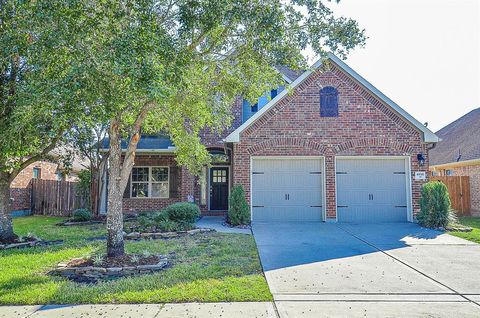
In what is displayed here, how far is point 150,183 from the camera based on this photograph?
15.9m

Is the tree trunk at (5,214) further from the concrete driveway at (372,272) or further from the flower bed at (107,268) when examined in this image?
the concrete driveway at (372,272)

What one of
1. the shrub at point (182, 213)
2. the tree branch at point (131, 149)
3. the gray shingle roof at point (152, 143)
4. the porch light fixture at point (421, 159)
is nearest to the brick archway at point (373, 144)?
the porch light fixture at point (421, 159)

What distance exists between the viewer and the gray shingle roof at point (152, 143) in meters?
15.2

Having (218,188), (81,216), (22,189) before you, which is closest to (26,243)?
(81,216)

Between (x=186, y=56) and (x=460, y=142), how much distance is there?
17.8 m

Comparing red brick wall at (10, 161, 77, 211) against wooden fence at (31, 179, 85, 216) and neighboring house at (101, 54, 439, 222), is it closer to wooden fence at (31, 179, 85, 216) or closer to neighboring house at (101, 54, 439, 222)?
wooden fence at (31, 179, 85, 216)

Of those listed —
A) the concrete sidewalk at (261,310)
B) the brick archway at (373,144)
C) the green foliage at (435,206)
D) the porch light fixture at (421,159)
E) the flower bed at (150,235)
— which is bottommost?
the concrete sidewalk at (261,310)

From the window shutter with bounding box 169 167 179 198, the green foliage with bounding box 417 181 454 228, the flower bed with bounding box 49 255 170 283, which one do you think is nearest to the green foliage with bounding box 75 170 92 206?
the window shutter with bounding box 169 167 179 198

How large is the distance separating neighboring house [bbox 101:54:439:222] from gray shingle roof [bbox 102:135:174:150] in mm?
3951

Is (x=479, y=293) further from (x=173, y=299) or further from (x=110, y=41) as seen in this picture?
(x=110, y=41)

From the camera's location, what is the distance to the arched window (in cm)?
1303

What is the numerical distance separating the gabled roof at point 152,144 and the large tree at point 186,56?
553 centimetres

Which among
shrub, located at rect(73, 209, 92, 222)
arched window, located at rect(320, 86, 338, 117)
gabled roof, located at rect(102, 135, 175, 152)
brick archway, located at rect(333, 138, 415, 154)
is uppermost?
arched window, located at rect(320, 86, 338, 117)

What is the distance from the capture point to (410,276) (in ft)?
20.4
